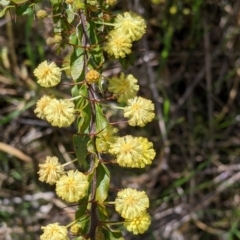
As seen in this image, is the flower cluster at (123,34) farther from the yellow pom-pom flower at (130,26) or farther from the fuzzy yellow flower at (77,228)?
the fuzzy yellow flower at (77,228)

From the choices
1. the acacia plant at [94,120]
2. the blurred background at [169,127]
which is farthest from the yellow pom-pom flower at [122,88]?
the blurred background at [169,127]

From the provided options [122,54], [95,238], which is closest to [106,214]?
[95,238]

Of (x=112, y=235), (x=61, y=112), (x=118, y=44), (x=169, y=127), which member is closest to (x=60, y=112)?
(x=61, y=112)

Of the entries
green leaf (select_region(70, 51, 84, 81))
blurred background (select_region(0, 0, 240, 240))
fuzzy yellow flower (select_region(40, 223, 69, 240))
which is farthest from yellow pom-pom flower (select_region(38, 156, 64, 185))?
blurred background (select_region(0, 0, 240, 240))

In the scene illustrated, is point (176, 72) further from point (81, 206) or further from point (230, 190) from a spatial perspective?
point (81, 206)

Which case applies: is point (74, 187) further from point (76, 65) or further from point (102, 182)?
point (76, 65)

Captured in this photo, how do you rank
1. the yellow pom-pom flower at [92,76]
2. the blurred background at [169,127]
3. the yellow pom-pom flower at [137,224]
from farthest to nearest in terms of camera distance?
the blurred background at [169,127] → the yellow pom-pom flower at [137,224] → the yellow pom-pom flower at [92,76]

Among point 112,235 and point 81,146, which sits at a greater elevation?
point 81,146
